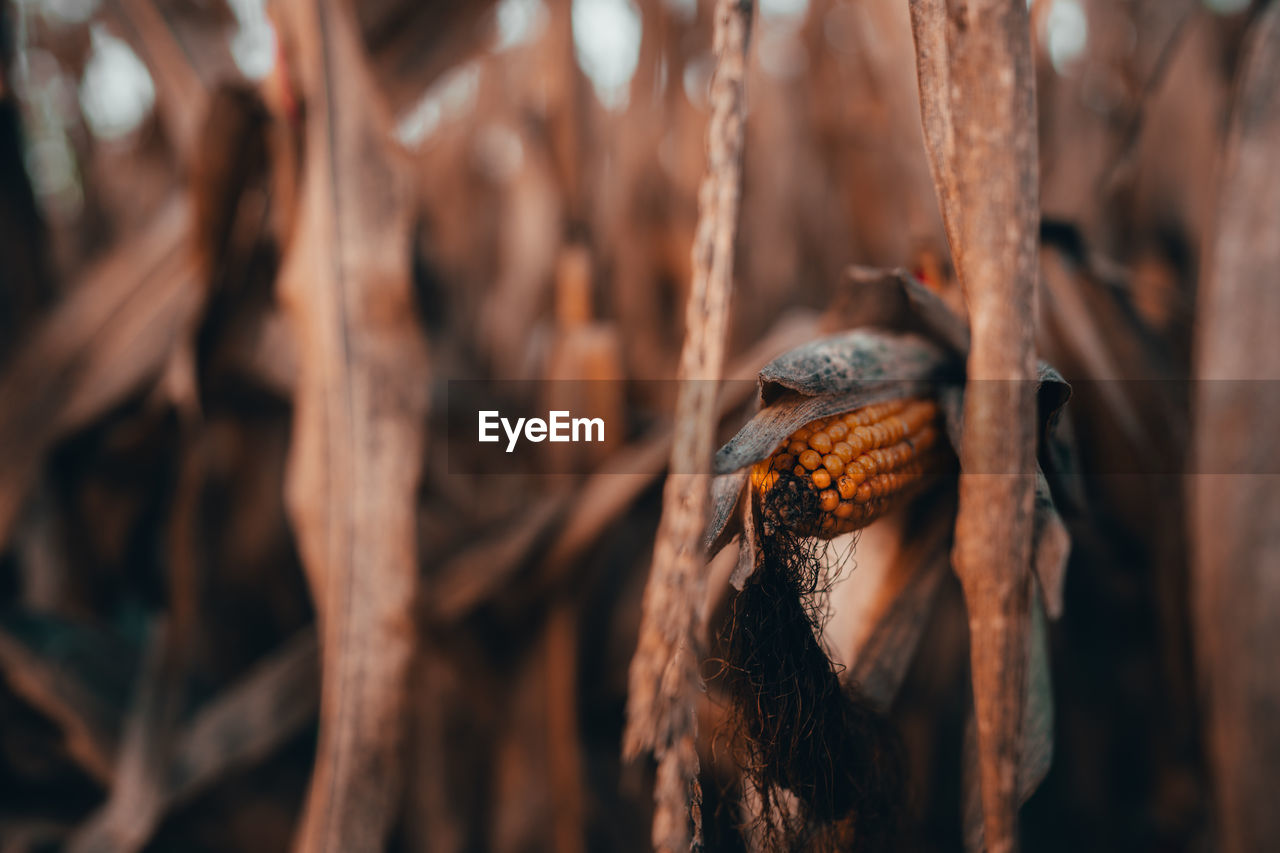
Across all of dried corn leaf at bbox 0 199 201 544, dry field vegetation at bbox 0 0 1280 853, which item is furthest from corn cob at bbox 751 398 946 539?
dried corn leaf at bbox 0 199 201 544

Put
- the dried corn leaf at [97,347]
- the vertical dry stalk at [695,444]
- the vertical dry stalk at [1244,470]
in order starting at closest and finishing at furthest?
the vertical dry stalk at [695,444]
the vertical dry stalk at [1244,470]
the dried corn leaf at [97,347]

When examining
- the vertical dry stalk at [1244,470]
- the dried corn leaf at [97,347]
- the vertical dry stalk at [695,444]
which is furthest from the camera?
the dried corn leaf at [97,347]

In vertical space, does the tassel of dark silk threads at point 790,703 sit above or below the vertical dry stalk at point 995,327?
below

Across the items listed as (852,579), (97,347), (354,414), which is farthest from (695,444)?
(97,347)

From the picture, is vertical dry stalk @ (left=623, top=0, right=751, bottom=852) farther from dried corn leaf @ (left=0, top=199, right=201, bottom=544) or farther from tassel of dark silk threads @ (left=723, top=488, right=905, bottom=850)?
dried corn leaf @ (left=0, top=199, right=201, bottom=544)

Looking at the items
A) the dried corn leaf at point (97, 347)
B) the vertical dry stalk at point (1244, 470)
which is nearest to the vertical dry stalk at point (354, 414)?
the dried corn leaf at point (97, 347)

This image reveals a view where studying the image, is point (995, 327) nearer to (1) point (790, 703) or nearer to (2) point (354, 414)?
(1) point (790, 703)

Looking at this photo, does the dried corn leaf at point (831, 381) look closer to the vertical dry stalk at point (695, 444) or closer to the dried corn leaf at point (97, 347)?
the vertical dry stalk at point (695, 444)
